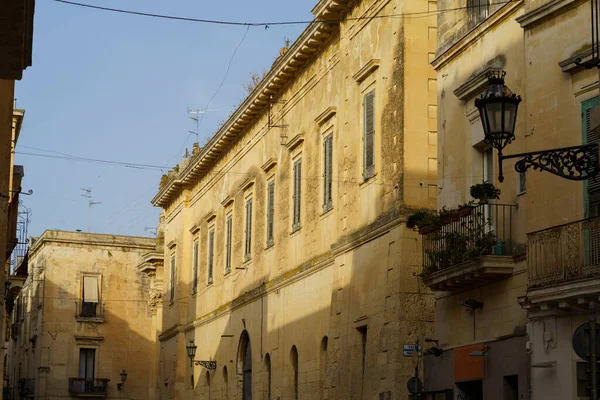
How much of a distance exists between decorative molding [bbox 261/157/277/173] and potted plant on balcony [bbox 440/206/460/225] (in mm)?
12759

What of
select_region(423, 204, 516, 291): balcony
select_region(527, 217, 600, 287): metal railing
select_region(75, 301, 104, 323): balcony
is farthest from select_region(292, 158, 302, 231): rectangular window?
select_region(75, 301, 104, 323): balcony

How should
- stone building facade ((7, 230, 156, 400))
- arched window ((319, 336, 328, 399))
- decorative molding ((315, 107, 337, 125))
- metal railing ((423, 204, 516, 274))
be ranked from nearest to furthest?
metal railing ((423, 204, 516, 274)) < arched window ((319, 336, 328, 399)) < decorative molding ((315, 107, 337, 125)) < stone building facade ((7, 230, 156, 400))

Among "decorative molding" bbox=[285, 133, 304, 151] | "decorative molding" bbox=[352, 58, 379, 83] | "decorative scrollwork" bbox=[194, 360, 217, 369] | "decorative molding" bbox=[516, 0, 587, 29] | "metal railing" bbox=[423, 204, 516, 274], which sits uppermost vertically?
"decorative molding" bbox=[352, 58, 379, 83]

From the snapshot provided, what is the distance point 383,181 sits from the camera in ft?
73.2

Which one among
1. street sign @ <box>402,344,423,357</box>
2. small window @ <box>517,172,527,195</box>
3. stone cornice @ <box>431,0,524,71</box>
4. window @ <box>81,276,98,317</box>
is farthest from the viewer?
window @ <box>81,276,98,317</box>

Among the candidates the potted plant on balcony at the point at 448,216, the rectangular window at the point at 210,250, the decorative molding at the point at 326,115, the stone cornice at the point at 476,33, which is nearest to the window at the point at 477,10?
the stone cornice at the point at 476,33

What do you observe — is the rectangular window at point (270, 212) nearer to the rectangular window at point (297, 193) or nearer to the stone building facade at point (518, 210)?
the rectangular window at point (297, 193)

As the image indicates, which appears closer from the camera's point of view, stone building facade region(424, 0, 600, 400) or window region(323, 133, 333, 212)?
stone building facade region(424, 0, 600, 400)

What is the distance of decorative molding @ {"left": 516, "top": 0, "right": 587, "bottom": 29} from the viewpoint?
50.6 feet

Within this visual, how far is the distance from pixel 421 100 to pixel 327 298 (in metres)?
5.66

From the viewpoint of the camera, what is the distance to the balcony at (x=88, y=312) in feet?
173

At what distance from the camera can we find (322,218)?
85.8 ft

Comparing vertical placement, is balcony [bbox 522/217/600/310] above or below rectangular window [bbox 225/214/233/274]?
below

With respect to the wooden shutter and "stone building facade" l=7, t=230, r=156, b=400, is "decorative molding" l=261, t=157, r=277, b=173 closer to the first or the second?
the wooden shutter
